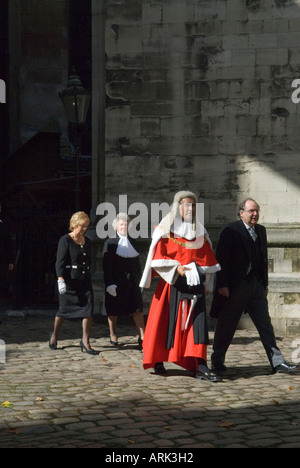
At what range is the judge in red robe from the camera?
871cm

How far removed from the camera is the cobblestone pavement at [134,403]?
6.07 m

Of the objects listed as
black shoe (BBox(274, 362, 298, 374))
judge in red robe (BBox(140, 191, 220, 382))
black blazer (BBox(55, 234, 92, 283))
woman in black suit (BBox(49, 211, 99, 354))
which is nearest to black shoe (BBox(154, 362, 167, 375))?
judge in red robe (BBox(140, 191, 220, 382))

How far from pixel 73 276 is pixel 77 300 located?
0.91ft

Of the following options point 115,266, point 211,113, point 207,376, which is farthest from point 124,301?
point 211,113

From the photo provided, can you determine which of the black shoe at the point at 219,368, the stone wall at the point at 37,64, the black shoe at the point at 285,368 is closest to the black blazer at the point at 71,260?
the black shoe at the point at 219,368

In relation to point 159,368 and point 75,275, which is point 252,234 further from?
point 75,275

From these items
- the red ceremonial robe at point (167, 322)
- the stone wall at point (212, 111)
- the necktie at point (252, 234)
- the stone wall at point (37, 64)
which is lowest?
the red ceremonial robe at point (167, 322)

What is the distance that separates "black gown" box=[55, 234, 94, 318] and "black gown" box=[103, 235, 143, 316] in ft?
1.52

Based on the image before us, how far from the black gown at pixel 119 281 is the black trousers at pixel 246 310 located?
Answer: 6.97 ft

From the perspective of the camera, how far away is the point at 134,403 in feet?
24.1

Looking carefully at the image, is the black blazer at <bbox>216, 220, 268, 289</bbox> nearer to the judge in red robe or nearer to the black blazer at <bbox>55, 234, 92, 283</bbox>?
the judge in red robe

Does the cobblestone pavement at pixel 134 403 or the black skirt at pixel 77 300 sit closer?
the cobblestone pavement at pixel 134 403

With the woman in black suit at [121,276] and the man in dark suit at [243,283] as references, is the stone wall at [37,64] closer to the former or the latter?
the woman in black suit at [121,276]
